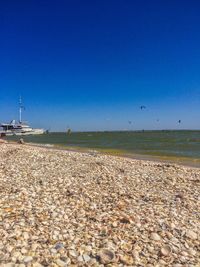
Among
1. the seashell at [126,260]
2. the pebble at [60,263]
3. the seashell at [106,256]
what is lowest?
the seashell at [126,260]

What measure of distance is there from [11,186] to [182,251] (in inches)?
252

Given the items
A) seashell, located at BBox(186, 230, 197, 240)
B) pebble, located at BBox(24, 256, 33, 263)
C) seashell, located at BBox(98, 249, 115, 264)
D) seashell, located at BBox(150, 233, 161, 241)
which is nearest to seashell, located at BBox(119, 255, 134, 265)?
seashell, located at BBox(98, 249, 115, 264)

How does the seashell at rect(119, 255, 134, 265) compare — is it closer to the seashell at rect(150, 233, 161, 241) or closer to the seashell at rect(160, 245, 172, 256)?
the seashell at rect(160, 245, 172, 256)

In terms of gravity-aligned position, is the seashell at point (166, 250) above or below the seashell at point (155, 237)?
below

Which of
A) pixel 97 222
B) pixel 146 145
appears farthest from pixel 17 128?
pixel 97 222

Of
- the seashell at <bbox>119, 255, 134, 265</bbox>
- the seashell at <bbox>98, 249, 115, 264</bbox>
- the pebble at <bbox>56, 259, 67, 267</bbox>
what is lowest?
the seashell at <bbox>119, 255, 134, 265</bbox>

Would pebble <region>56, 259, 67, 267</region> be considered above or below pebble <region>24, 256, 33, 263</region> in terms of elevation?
below

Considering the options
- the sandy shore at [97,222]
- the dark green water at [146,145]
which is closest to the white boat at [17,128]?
the dark green water at [146,145]

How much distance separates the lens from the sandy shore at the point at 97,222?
5.61 m

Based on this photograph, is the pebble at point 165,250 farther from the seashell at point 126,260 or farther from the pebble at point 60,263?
the pebble at point 60,263

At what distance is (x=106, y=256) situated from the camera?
5555 mm

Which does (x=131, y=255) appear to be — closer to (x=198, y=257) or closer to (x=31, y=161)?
(x=198, y=257)

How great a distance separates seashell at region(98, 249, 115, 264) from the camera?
5438mm

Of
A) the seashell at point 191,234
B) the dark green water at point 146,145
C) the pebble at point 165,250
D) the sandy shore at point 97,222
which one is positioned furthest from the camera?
the dark green water at point 146,145
